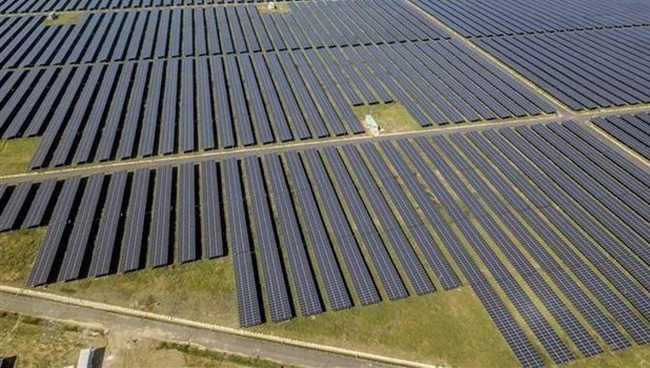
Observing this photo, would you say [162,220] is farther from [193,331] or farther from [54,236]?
[193,331]

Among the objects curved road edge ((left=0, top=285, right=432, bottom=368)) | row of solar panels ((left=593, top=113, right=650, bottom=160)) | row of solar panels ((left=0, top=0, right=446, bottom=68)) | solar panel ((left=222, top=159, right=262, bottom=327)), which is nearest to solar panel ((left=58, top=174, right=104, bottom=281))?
curved road edge ((left=0, top=285, right=432, bottom=368))

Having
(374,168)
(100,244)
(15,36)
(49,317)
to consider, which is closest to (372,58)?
(374,168)

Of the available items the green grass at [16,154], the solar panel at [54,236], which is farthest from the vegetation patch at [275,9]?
the solar panel at [54,236]

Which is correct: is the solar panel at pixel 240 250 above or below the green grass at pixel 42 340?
above

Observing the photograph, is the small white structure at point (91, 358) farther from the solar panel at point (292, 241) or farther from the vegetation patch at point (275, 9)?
the vegetation patch at point (275, 9)

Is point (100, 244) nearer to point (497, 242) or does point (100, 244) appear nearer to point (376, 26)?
point (497, 242)

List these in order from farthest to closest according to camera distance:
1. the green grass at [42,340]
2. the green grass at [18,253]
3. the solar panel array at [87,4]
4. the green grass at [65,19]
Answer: the solar panel array at [87,4]
the green grass at [65,19]
the green grass at [18,253]
the green grass at [42,340]

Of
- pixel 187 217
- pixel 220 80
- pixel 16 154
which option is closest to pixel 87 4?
pixel 220 80
